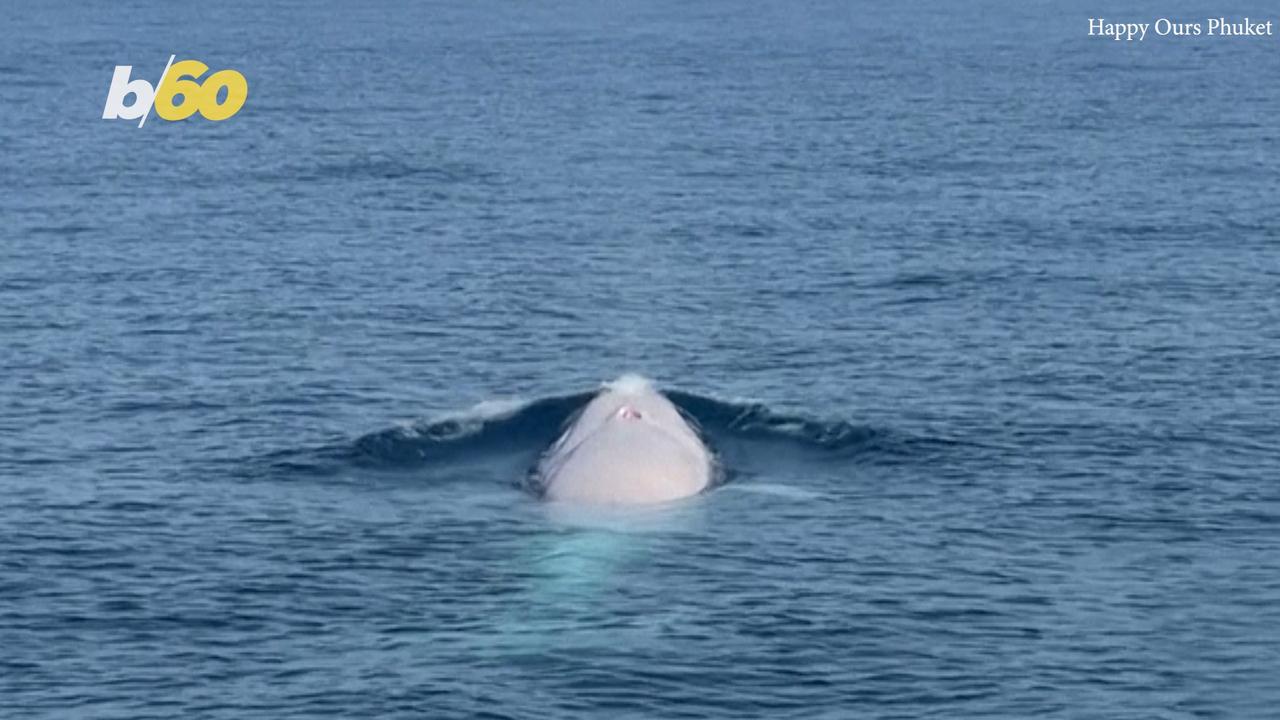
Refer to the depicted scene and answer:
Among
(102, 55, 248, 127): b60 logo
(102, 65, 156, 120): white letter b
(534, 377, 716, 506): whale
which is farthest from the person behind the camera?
(102, 55, 248, 127): b60 logo

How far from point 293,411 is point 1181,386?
1216 inches

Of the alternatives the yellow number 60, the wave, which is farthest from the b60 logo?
the wave

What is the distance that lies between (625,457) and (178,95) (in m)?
109

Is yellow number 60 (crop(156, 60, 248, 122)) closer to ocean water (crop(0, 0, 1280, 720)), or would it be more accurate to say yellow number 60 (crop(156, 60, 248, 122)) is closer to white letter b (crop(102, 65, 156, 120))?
white letter b (crop(102, 65, 156, 120))

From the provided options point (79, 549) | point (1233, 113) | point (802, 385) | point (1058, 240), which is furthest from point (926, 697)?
point (1233, 113)

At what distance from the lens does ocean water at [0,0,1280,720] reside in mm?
55312

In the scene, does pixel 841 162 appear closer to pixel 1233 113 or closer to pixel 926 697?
pixel 1233 113

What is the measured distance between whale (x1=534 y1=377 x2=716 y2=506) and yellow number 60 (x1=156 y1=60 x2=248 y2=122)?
86.3m

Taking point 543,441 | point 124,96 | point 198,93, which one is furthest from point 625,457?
point 198,93

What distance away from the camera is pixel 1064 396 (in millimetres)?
80125

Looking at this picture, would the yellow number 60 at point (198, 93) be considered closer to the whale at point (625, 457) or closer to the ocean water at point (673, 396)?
the ocean water at point (673, 396)

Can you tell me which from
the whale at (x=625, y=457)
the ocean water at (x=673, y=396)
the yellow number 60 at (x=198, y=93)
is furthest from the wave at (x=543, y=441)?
the yellow number 60 at (x=198, y=93)

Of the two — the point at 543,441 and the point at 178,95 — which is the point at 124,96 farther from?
the point at 543,441

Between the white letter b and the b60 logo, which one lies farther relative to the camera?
the b60 logo
